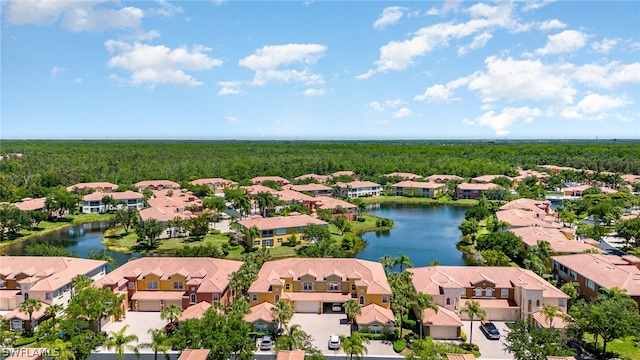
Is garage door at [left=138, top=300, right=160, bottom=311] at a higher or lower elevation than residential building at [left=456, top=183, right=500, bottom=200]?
lower

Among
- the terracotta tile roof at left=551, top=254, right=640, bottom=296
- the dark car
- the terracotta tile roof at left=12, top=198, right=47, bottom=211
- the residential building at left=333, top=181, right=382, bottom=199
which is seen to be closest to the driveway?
the dark car

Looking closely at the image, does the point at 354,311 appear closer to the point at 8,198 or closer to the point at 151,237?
the point at 151,237

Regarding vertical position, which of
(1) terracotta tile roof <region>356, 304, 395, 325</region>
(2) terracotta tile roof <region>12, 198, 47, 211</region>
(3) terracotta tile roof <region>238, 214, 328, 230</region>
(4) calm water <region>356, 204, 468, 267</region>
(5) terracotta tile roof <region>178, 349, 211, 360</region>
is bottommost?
(4) calm water <region>356, 204, 468, 267</region>

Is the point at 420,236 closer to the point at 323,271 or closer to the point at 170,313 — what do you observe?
the point at 323,271

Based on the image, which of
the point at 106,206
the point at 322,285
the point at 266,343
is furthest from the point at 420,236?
the point at 106,206

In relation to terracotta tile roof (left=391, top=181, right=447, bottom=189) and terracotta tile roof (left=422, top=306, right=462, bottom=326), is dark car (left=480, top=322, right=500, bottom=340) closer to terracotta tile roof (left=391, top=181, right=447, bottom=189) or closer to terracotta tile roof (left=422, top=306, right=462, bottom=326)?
terracotta tile roof (left=422, top=306, right=462, bottom=326)

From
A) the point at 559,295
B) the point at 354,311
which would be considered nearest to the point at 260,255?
the point at 354,311

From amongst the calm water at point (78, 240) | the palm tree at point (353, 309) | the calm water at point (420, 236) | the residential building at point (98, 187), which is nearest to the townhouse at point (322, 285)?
the palm tree at point (353, 309)
